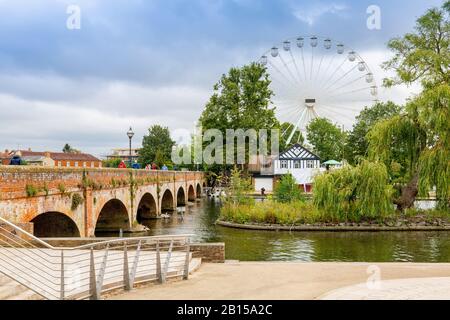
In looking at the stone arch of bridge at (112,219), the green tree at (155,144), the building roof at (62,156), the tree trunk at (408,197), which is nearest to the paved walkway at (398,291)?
the stone arch of bridge at (112,219)

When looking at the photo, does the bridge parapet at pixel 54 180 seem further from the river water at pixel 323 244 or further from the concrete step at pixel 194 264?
the concrete step at pixel 194 264

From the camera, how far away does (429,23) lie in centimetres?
3428

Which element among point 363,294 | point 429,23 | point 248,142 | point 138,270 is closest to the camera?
point 363,294

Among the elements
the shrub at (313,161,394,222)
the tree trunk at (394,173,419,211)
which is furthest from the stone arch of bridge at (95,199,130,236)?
the tree trunk at (394,173,419,211)

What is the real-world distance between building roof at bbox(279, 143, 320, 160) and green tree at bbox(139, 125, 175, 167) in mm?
26537

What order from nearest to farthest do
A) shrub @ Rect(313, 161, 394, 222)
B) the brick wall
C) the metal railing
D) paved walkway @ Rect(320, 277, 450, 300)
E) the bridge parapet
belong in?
the metal railing
paved walkway @ Rect(320, 277, 450, 300)
the brick wall
the bridge parapet
shrub @ Rect(313, 161, 394, 222)

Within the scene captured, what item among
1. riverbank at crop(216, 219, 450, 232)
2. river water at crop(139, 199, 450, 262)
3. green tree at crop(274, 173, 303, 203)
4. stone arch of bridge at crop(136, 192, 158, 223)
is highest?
green tree at crop(274, 173, 303, 203)

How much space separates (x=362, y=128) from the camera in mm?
63844

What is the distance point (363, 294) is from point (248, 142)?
50.7 m

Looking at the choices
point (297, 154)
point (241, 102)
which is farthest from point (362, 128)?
point (241, 102)

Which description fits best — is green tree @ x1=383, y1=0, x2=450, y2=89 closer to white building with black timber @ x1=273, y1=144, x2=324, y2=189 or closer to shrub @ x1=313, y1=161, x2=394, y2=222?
shrub @ x1=313, y1=161, x2=394, y2=222

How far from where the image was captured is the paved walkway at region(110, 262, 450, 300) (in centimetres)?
920
